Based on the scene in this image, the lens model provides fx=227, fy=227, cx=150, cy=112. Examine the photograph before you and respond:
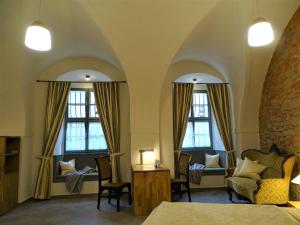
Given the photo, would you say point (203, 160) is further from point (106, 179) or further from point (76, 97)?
point (76, 97)

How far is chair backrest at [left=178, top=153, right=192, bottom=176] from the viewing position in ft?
14.9

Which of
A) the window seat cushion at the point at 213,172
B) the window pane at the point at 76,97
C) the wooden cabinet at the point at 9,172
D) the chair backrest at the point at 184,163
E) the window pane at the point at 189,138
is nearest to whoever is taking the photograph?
the wooden cabinet at the point at 9,172

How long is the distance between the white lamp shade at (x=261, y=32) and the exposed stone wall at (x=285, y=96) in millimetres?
1785

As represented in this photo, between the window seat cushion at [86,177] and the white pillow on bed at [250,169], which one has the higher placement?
the white pillow on bed at [250,169]

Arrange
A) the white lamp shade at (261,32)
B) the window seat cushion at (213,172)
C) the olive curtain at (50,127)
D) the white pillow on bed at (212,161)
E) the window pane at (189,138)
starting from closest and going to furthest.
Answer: the white lamp shade at (261,32)
the olive curtain at (50,127)
the window seat cushion at (213,172)
the white pillow on bed at (212,161)
the window pane at (189,138)

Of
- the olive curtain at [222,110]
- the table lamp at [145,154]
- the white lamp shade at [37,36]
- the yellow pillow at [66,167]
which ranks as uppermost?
the white lamp shade at [37,36]

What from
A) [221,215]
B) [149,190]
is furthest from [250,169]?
[221,215]

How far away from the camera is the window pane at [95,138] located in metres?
5.98

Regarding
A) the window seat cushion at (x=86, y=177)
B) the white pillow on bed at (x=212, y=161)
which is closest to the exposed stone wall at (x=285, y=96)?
the white pillow on bed at (x=212, y=161)

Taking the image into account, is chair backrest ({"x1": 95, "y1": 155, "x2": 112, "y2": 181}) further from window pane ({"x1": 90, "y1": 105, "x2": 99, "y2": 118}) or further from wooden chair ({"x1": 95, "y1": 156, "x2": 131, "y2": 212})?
window pane ({"x1": 90, "y1": 105, "x2": 99, "y2": 118})

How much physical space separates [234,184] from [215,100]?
209 cm

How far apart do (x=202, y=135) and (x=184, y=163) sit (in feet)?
6.14

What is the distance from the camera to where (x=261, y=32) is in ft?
8.51

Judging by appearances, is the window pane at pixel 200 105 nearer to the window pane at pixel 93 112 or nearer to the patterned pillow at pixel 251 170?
the patterned pillow at pixel 251 170
